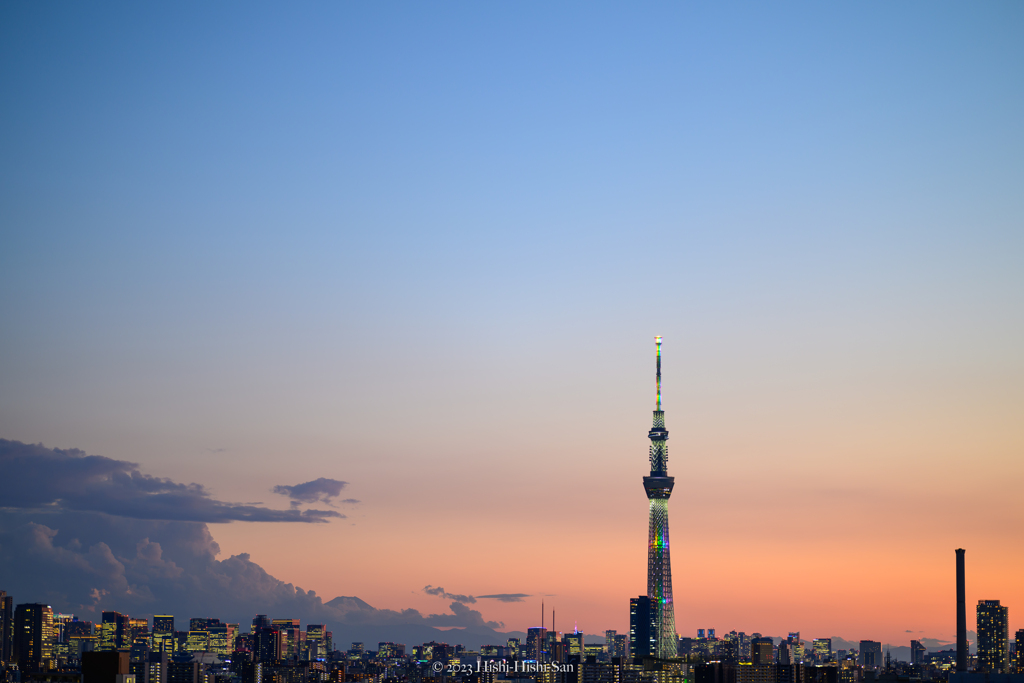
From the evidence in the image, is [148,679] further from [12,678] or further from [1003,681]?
[1003,681]

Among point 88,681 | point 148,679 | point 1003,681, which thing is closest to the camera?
point 88,681

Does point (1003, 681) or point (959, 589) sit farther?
point (959, 589)

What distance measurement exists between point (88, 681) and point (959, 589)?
16899 centimetres

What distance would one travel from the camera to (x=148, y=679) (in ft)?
634

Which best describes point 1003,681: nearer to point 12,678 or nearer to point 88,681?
point 88,681

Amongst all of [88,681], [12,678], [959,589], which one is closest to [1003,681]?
[959,589]

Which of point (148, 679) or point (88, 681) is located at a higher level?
point (88, 681)

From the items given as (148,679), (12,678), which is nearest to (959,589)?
(148,679)

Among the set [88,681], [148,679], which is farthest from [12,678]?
[88,681]

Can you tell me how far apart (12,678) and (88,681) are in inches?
5907

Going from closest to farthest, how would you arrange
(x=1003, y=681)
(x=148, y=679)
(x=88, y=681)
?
1. (x=88, y=681)
2. (x=1003, y=681)
3. (x=148, y=679)

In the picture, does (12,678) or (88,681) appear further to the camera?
(12,678)

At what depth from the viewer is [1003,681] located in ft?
505

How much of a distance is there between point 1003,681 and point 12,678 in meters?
156
